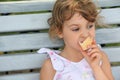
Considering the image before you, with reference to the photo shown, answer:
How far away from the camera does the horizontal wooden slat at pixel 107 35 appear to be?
107 inches

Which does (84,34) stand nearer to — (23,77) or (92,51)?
(92,51)

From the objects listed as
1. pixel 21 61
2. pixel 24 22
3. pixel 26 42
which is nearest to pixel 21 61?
pixel 21 61

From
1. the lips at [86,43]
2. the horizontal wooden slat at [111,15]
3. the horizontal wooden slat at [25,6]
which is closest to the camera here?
the lips at [86,43]

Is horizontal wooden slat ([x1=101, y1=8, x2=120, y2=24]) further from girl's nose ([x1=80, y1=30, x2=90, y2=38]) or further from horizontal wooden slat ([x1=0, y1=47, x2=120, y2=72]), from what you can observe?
horizontal wooden slat ([x1=0, y1=47, x2=120, y2=72])

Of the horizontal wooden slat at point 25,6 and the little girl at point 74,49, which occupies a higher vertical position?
the horizontal wooden slat at point 25,6

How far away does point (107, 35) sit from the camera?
273 cm

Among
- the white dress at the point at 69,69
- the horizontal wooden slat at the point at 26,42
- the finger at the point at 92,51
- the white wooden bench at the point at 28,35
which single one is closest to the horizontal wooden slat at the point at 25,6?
the white wooden bench at the point at 28,35

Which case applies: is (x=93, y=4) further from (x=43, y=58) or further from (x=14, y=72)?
(x=14, y=72)

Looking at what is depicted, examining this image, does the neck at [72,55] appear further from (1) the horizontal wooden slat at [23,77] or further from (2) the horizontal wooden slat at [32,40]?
(1) the horizontal wooden slat at [23,77]

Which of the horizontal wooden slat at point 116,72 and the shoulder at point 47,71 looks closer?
the shoulder at point 47,71

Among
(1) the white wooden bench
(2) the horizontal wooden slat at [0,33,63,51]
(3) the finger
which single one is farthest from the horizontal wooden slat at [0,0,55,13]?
(3) the finger

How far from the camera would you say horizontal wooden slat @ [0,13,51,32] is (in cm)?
261

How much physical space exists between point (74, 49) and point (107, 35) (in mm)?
239

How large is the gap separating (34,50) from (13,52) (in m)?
0.12
